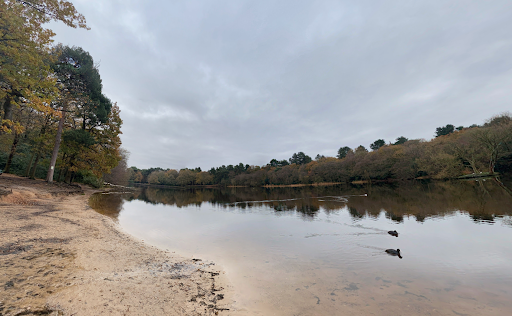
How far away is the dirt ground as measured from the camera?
384cm

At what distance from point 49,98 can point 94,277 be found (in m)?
10.6

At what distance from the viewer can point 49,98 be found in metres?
10.6

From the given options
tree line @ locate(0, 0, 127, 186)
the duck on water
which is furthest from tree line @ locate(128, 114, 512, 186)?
tree line @ locate(0, 0, 127, 186)

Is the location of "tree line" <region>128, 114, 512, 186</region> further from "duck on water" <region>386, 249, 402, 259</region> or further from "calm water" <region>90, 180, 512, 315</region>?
"duck on water" <region>386, 249, 402, 259</region>

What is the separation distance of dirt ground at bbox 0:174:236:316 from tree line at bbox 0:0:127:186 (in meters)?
5.73

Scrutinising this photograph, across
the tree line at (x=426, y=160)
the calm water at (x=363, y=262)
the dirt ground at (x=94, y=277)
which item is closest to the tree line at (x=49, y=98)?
the dirt ground at (x=94, y=277)

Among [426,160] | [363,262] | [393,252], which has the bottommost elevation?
[363,262]

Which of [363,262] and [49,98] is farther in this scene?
[49,98]

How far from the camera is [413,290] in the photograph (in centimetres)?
586

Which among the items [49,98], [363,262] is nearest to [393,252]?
[363,262]

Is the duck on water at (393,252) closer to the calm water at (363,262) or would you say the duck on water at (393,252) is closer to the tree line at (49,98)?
the calm water at (363,262)

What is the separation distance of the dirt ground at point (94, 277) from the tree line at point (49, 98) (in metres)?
5.73

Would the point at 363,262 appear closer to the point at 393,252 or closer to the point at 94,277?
the point at 393,252

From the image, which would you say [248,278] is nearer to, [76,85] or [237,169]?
[76,85]
